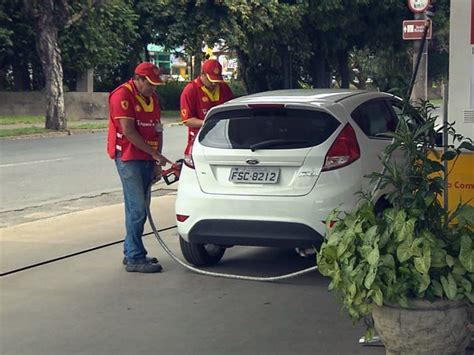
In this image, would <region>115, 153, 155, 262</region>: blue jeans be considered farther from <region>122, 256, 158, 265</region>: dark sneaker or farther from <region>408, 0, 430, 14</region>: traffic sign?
<region>408, 0, 430, 14</region>: traffic sign

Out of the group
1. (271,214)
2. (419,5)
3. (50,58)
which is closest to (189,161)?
(271,214)

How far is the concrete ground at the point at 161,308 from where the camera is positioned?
16.8 ft

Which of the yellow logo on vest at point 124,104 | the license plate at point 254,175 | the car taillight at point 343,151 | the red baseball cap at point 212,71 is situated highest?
the red baseball cap at point 212,71

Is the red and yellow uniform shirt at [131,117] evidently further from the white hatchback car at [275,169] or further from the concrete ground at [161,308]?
the concrete ground at [161,308]

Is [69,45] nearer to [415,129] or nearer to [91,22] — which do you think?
[91,22]

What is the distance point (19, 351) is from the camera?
505 centimetres

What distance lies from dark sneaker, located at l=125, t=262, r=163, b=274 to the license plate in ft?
3.76

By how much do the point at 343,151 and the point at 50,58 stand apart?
20.6 meters

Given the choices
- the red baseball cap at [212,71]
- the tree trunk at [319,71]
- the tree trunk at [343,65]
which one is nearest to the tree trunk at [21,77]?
the tree trunk at [319,71]

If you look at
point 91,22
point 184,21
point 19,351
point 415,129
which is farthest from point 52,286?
point 91,22

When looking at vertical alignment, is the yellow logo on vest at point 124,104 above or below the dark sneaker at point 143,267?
above

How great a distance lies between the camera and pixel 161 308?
5.93 metres

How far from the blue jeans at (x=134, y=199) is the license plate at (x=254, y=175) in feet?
3.08

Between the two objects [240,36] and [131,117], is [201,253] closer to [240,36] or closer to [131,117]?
[131,117]
